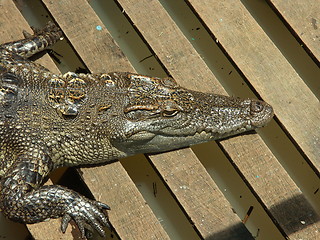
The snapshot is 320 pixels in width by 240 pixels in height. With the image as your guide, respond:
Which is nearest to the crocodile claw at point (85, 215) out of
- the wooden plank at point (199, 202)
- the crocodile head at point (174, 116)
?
the wooden plank at point (199, 202)

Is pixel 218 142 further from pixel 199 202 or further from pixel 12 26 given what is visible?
pixel 12 26

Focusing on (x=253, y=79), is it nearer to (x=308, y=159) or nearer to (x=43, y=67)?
(x=308, y=159)

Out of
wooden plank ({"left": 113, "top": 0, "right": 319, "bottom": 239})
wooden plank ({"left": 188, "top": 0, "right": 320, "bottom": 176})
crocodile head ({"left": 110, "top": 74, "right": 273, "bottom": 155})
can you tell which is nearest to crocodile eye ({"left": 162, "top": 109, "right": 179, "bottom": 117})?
crocodile head ({"left": 110, "top": 74, "right": 273, "bottom": 155})

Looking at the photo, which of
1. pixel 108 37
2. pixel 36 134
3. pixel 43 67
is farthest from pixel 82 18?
pixel 36 134

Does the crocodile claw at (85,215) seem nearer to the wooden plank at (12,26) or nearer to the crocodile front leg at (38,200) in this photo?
the crocodile front leg at (38,200)

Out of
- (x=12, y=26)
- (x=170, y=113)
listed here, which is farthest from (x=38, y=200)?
(x=12, y=26)

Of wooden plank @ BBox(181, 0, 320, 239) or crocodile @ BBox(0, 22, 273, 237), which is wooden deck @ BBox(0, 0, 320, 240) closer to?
wooden plank @ BBox(181, 0, 320, 239)

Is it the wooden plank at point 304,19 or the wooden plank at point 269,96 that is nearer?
the wooden plank at point 269,96
